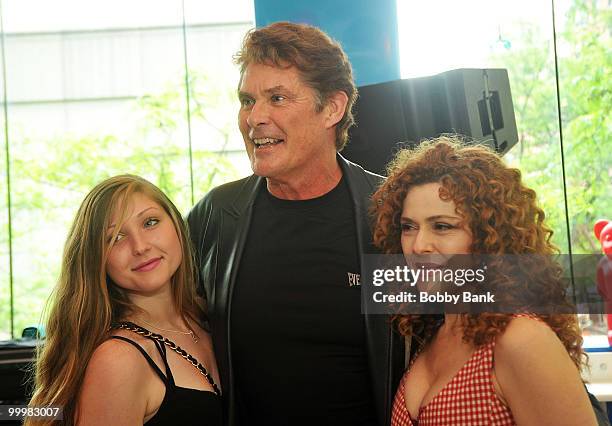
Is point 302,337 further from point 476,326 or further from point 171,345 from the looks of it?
point 476,326

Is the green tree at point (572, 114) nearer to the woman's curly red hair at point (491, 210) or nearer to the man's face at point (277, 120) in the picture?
the man's face at point (277, 120)

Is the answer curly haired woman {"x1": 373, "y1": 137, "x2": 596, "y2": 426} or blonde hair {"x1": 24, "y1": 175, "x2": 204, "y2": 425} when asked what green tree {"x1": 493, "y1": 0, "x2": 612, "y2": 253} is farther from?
blonde hair {"x1": 24, "y1": 175, "x2": 204, "y2": 425}

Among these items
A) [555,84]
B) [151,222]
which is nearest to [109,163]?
[555,84]

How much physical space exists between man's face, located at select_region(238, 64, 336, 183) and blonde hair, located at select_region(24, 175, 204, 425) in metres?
0.31

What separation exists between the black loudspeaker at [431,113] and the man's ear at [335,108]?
0.33 metres

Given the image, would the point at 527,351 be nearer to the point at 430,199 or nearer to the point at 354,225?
the point at 430,199

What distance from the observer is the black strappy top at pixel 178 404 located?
1.28 metres

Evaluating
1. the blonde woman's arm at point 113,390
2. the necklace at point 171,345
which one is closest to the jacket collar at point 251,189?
the necklace at point 171,345

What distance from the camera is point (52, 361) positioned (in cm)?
133

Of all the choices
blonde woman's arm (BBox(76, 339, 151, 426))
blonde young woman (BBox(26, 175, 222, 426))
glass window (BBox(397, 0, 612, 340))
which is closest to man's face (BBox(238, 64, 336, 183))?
blonde young woman (BBox(26, 175, 222, 426))

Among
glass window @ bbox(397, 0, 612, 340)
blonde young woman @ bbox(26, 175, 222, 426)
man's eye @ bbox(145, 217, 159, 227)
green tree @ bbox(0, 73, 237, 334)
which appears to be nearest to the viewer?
→ blonde young woman @ bbox(26, 175, 222, 426)

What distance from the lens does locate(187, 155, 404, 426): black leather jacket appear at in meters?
1.49

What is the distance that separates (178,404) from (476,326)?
552 mm

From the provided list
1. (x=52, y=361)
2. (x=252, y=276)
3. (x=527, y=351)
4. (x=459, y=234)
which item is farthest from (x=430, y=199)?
(x=52, y=361)
